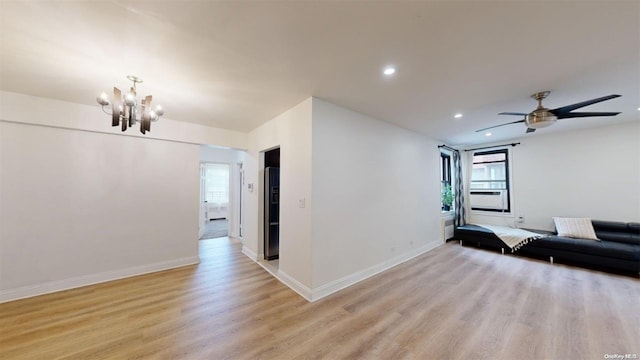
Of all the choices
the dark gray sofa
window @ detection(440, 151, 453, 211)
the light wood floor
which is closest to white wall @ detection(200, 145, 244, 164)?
the light wood floor

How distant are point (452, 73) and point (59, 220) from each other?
5.50 meters

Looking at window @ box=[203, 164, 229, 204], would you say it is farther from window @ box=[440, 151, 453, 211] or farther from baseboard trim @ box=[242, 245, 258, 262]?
window @ box=[440, 151, 453, 211]

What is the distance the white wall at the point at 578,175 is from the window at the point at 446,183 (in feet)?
4.35

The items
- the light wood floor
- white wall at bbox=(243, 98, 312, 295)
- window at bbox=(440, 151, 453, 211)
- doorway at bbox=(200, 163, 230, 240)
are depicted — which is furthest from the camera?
doorway at bbox=(200, 163, 230, 240)

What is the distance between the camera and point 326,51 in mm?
1924

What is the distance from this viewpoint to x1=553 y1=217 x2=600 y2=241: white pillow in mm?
4112

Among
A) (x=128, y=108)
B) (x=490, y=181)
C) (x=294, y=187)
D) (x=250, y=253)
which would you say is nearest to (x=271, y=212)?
(x=250, y=253)

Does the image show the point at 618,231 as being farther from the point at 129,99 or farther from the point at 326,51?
the point at 129,99

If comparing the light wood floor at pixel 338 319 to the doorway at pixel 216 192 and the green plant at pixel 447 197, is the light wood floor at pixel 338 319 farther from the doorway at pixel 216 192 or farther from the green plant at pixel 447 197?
the doorway at pixel 216 192

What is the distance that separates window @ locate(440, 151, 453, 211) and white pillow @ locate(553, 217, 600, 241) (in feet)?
6.83

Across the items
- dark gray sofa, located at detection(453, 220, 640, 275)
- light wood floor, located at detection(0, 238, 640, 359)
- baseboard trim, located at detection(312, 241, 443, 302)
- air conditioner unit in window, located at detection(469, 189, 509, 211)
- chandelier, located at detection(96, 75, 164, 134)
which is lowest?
light wood floor, located at detection(0, 238, 640, 359)

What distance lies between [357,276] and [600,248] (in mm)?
4251

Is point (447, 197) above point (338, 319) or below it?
above

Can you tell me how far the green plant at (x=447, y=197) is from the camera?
5887mm
